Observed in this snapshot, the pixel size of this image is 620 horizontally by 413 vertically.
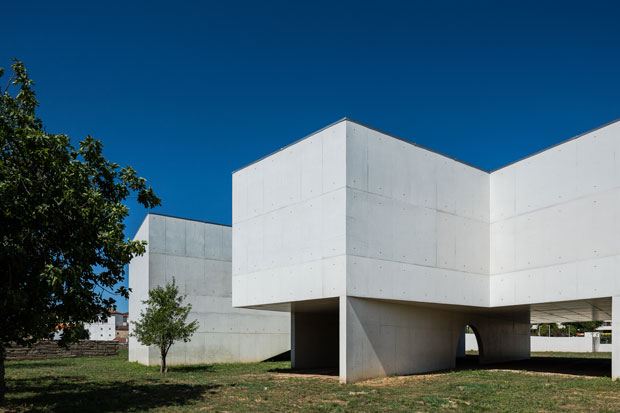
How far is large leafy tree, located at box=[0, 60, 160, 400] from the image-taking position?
1170 centimetres

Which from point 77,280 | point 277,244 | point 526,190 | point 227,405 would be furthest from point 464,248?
point 77,280

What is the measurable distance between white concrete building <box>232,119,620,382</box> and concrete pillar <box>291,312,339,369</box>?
2362 millimetres

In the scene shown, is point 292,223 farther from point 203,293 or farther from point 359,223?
point 203,293

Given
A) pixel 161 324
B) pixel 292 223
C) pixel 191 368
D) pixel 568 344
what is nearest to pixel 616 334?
pixel 292 223

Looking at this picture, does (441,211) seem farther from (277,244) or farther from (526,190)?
(277,244)

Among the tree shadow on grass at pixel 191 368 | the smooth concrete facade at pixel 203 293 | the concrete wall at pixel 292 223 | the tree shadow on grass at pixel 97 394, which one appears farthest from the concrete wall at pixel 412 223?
the smooth concrete facade at pixel 203 293

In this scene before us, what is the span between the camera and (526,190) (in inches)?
866

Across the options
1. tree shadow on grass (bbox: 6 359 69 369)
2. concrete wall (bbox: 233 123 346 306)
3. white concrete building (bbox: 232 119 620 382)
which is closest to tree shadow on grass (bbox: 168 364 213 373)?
concrete wall (bbox: 233 123 346 306)

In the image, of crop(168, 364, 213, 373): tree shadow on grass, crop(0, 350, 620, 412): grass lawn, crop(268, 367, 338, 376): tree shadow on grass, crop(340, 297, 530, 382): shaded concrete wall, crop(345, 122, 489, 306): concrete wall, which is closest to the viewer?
crop(0, 350, 620, 412): grass lawn

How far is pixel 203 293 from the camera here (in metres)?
31.6

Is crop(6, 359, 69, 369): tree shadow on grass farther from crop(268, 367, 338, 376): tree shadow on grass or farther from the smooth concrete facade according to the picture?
crop(268, 367, 338, 376): tree shadow on grass

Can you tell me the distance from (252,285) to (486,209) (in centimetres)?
1048

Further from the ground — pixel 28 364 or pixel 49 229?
pixel 49 229

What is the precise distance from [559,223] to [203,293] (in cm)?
1956
